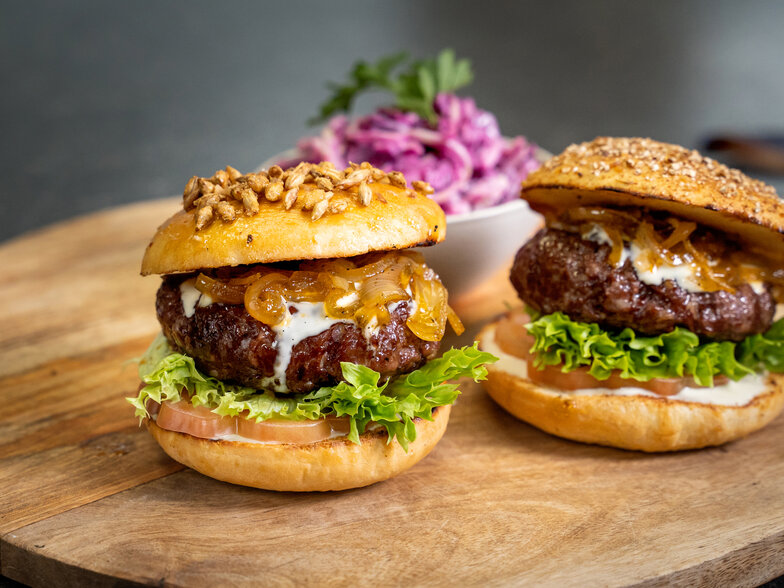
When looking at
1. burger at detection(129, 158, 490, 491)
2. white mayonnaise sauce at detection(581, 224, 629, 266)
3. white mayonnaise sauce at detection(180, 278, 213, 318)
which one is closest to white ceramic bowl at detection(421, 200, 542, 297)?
white mayonnaise sauce at detection(581, 224, 629, 266)

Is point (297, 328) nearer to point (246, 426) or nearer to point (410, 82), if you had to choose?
point (246, 426)

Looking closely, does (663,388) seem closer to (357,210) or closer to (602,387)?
(602,387)

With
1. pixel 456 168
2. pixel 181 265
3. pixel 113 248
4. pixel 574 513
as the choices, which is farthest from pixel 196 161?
pixel 574 513

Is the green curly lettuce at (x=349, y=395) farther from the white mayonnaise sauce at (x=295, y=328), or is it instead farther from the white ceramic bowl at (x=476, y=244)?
the white ceramic bowl at (x=476, y=244)

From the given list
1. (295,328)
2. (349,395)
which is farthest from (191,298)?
(349,395)

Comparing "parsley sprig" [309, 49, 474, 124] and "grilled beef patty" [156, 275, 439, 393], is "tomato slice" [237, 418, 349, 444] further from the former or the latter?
"parsley sprig" [309, 49, 474, 124]

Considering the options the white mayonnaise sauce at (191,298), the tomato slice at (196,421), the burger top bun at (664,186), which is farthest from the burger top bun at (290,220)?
the burger top bun at (664,186)
